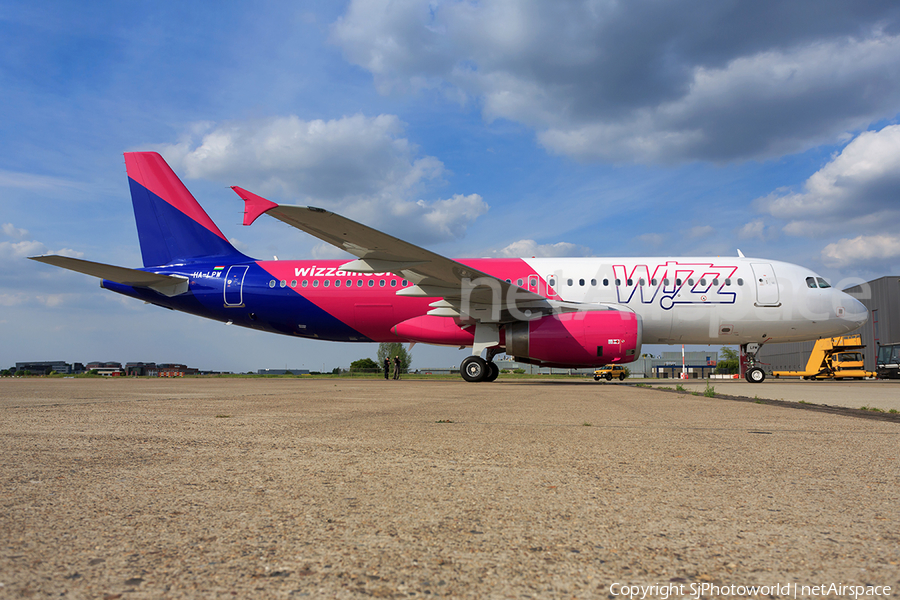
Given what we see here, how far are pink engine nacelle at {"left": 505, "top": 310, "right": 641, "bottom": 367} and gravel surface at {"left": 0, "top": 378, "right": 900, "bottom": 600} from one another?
26.5 ft

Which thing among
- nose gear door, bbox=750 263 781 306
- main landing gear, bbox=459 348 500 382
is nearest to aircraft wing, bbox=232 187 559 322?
main landing gear, bbox=459 348 500 382

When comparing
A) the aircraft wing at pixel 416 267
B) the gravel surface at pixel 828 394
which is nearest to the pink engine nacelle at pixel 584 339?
the aircraft wing at pixel 416 267

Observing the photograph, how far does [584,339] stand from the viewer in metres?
10.6

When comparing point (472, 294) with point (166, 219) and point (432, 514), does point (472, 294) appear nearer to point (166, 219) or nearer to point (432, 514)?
point (166, 219)

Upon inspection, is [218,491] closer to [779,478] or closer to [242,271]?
[779,478]

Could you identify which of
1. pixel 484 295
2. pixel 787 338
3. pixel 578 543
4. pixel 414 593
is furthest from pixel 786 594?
pixel 787 338

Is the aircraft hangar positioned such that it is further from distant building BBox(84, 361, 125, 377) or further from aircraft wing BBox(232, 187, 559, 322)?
distant building BBox(84, 361, 125, 377)

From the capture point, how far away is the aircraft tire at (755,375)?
1283 cm

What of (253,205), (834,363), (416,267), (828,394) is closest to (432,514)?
(253,205)

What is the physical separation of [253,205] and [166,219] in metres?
8.34

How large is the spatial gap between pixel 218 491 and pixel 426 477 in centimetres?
63

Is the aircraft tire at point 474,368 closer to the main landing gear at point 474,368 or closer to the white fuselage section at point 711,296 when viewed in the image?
the main landing gear at point 474,368

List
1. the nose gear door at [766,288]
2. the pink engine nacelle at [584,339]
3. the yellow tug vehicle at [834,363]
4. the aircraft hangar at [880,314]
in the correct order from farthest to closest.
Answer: the aircraft hangar at [880,314] → the yellow tug vehicle at [834,363] → the nose gear door at [766,288] → the pink engine nacelle at [584,339]

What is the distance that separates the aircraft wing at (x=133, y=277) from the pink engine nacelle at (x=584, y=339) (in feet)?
30.3
